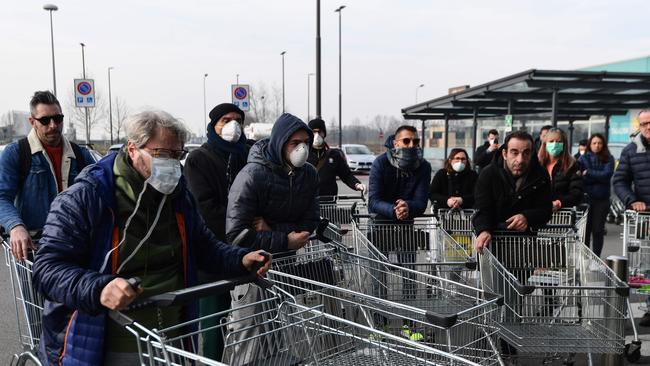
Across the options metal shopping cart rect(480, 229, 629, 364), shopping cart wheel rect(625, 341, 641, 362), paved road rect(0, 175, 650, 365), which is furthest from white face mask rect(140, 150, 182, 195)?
shopping cart wheel rect(625, 341, 641, 362)

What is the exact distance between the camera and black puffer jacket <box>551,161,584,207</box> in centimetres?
625

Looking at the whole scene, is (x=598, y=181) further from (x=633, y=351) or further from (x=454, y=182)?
(x=633, y=351)

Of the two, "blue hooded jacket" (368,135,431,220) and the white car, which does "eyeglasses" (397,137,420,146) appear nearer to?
"blue hooded jacket" (368,135,431,220)

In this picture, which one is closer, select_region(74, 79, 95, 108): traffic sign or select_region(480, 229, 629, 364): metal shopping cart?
select_region(480, 229, 629, 364): metal shopping cart

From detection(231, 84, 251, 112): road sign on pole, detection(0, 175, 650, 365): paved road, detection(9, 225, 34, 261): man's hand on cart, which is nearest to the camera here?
detection(9, 225, 34, 261): man's hand on cart

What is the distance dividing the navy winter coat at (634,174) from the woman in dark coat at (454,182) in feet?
5.03

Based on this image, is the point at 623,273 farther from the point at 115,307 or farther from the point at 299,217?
the point at 115,307

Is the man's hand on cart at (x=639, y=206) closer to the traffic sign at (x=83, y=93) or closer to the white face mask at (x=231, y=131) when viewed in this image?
the white face mask at (x=231, y=131)

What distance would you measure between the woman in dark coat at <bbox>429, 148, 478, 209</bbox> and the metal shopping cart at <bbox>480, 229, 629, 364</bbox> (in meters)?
2.08

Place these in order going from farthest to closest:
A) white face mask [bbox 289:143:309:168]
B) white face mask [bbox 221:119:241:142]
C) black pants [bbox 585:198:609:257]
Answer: black pants [bbox 585:198:609:257] → white face mask [bbox 221:119:241:142] → white face mask [bbox 289:143:309:168]

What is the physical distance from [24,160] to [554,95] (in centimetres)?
1150

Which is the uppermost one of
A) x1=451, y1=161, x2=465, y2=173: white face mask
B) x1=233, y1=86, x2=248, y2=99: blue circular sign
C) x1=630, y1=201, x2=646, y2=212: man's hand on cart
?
x1=233, y1=86, x2=248, y2=99: blue circular sign

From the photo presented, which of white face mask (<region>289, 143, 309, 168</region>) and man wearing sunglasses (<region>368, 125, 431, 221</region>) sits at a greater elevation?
white face mask (<region>289, 143, 309, 168</region>)

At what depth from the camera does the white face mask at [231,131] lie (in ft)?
14.1
